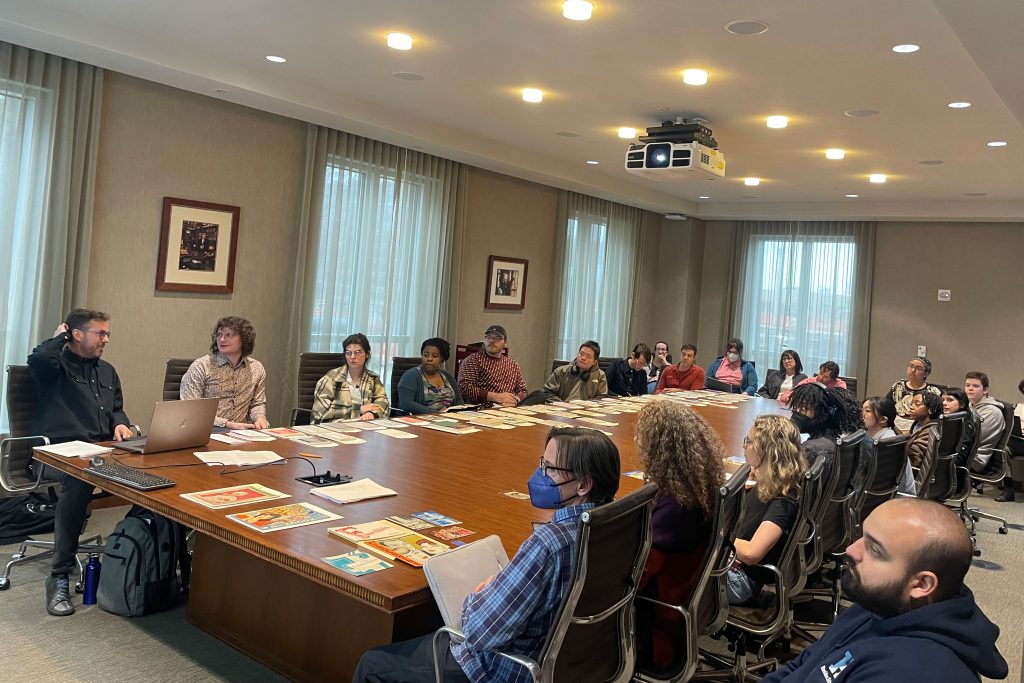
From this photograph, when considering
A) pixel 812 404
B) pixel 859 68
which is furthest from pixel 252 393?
pixel 859 68

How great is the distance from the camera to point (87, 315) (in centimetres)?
392

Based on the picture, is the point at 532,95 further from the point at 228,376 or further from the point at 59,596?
the point at 59,596

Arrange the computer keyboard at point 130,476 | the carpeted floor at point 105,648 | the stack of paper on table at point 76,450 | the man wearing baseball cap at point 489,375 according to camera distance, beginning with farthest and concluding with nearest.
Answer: the man wearing baseball cap at point 489,375 < the stack of paper on table at point 76,450 < the carpeted floor at point 105,648 < the computer keyboard at point 130,476

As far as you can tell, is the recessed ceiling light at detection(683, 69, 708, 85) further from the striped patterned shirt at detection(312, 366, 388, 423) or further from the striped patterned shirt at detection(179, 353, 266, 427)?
the striped patterned shirt at detection(179, 353, 266, 427)

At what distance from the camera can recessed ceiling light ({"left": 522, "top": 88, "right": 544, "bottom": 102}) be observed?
18.2 ft

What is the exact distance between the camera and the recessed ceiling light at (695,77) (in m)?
4.80

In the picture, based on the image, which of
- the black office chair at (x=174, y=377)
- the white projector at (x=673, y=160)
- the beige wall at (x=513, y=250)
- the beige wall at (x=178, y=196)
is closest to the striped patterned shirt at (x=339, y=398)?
the black office chair at (x=174, y=377)

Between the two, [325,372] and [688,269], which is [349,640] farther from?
[688,269]

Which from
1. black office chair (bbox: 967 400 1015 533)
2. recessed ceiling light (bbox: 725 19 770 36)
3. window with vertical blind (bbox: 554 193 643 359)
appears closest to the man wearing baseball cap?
window with vertical blind (bbox: 554 193 643 359)

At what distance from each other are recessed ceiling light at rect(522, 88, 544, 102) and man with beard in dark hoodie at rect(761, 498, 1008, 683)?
14.5 ft

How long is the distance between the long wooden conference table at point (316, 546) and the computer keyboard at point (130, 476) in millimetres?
25

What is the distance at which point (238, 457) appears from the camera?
132 inches

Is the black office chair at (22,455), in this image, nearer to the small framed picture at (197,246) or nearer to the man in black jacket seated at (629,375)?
the small framed picture at (197,246)

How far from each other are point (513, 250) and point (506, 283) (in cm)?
37
